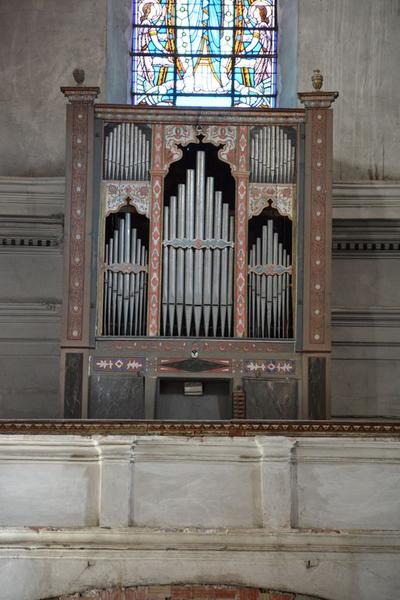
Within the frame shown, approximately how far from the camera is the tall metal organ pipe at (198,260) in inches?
410

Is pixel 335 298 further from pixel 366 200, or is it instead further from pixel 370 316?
pixel 366 200

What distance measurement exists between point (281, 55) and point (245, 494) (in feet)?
16.8

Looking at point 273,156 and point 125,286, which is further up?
point 273,156

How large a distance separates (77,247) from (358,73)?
3.56 metres

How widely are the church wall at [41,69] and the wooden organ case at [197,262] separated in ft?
4.80

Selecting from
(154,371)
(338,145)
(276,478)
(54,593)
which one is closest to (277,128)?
(338,145)

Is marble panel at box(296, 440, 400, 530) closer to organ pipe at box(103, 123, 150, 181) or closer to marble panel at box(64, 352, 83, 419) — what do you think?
marble panel at box(64, 352, 83, 419)

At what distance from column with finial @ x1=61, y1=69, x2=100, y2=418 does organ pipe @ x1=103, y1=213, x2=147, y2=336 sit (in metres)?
0.18

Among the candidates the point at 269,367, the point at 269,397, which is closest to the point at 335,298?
the point at 269,367

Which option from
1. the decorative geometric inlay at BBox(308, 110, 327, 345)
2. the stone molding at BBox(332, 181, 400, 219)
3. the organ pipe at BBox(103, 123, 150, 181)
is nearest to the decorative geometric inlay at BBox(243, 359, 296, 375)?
the decorative geometric inlay at BBox(308, 110, 327, 345)

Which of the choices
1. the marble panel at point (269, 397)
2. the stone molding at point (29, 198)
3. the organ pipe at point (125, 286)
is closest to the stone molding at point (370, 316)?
the marble panel at point (269, 397)

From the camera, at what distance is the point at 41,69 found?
39.7ft

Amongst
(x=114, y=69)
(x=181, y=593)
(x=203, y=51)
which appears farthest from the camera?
(x=203, y=51)

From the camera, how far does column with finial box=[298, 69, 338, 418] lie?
33.8ft
